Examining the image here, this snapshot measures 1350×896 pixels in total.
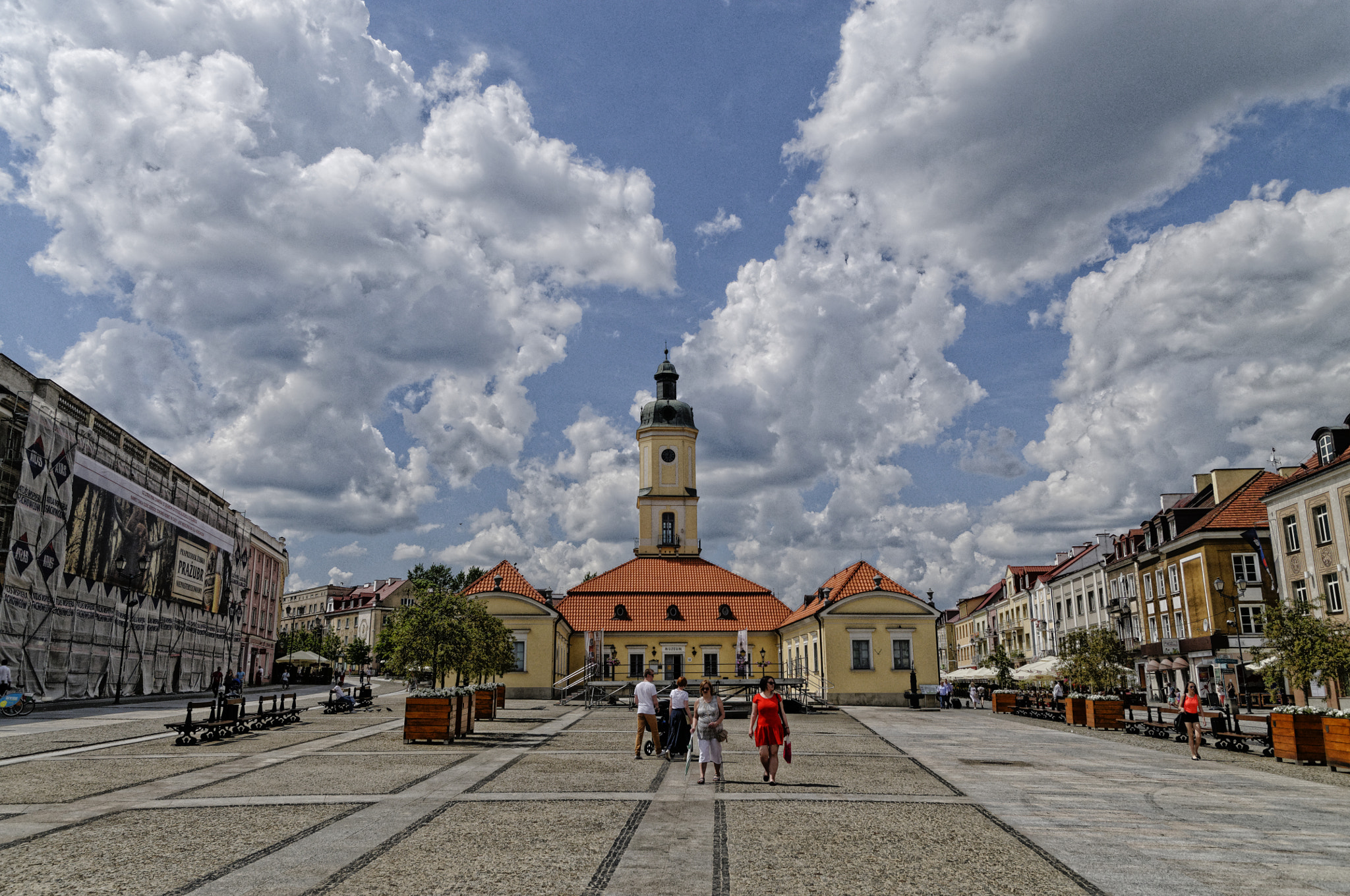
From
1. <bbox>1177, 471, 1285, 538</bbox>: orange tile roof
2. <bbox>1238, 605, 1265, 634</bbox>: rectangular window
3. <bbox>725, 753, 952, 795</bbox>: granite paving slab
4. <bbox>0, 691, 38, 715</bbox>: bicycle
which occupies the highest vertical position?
<bbox>1177, 471, 1285, 538</bbox>: orange tile roof

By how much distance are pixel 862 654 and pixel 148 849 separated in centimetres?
4042

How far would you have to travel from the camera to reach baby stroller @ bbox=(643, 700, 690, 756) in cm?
1727

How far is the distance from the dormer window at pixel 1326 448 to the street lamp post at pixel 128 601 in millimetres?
51411

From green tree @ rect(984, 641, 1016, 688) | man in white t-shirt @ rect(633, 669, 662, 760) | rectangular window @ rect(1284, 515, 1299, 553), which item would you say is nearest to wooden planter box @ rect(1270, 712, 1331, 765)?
man in white t-shirt @ rect(633, 669, 662, 760)

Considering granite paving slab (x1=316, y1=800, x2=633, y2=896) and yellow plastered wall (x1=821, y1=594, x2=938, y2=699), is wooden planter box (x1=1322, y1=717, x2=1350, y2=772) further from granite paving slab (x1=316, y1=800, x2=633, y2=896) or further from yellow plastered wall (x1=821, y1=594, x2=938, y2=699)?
yellow plastered wall (x1=821, y1=594, x2=938, y2=699)

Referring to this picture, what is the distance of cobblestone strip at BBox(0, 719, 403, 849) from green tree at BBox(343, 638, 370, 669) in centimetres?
8456

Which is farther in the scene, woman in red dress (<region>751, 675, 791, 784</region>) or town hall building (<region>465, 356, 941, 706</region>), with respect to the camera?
town hall building (<region>465, 356, 941, 706</region>)

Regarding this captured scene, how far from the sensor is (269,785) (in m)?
12.4

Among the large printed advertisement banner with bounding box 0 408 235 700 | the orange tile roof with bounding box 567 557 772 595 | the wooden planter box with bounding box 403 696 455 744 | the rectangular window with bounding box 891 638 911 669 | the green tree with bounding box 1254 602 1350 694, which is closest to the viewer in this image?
the wooden planter box with bounding box 403 696 455 744

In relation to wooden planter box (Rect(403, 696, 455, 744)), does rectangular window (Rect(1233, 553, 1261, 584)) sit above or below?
above

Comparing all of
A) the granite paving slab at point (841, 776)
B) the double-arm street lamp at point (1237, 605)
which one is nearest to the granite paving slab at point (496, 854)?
the granite paving slab at point (841, 776)

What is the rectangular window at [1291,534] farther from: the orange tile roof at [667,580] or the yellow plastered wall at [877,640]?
the orange tile roof at [667,580]

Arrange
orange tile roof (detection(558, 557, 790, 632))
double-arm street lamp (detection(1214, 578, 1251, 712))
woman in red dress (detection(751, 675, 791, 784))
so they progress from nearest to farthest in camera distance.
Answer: woman in red dress (detection(751, 675, 791, 784))
double-arm street lamp (detection(1214, 578, 1251, 712))
orange tile roof (detection(558, 557, 790, 632))

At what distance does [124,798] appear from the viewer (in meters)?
11.2
